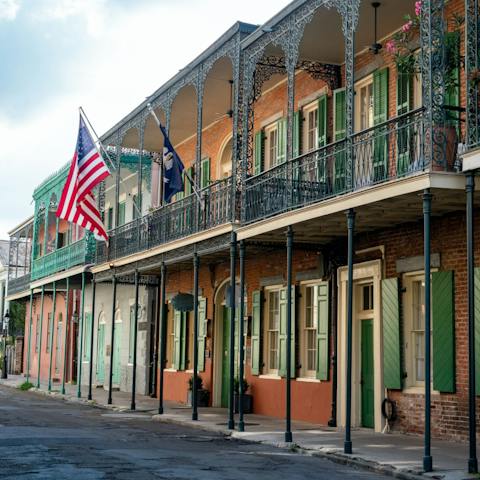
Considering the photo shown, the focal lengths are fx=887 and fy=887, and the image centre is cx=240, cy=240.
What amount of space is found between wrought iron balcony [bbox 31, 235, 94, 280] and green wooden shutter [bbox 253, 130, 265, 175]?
7.40 meters

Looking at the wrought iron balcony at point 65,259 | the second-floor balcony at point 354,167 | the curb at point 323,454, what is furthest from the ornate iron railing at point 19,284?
the second-floor balcony at point 354,167

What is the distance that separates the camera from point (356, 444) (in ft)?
40.4

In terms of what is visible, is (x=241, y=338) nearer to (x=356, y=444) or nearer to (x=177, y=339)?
(x=356, y=444)

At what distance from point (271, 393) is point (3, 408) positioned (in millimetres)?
5641

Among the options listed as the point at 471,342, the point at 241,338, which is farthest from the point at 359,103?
the point at 471,342

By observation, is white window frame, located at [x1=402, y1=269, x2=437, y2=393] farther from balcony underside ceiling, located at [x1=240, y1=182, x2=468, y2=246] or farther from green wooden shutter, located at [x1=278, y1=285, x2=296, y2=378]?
green wooden shutter, located at [x1=278, y1=285, x2=296, y2=378]

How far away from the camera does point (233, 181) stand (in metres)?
15.9

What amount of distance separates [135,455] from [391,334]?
4988 millimetres

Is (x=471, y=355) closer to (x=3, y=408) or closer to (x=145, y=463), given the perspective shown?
(x=145, y=463)

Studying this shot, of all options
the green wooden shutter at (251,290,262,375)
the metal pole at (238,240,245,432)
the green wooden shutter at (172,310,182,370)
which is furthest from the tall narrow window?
the green wooden shutter at (172,310,182,370)

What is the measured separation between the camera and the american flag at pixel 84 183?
19562 mm

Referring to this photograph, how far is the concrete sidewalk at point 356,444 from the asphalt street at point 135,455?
240mm

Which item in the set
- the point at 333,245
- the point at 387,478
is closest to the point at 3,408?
the point at 333,245

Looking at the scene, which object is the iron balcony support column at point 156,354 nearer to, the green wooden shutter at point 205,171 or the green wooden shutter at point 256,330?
the green wooden shutter at point 205,171
